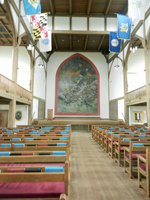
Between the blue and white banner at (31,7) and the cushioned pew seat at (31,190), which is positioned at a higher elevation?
the blue and white banner at (31,7)

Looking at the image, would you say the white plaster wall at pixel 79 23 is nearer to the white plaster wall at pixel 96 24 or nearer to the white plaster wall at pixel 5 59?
the white plaster wall at pixel 96 24

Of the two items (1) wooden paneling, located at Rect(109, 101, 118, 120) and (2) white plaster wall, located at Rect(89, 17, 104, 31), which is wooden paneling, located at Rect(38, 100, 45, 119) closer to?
(1) wooden paneling, located at Rect(109, 101, 118, 120)

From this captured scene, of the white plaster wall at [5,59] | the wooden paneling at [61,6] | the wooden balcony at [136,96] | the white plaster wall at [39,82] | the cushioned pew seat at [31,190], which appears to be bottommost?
the cushioned pew seat at [31,190]

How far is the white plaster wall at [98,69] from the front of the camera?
17411 mm

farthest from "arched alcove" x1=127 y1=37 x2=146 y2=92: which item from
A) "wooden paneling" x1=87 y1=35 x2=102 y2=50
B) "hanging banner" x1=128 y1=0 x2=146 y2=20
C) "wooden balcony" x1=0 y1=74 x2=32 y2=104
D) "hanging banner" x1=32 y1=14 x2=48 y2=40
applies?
"wooden balcony" x1=0 y1=74 x2=32 y2=104

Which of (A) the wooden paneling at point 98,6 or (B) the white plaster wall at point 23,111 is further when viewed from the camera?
(B) the white plaster wall at point 23,111

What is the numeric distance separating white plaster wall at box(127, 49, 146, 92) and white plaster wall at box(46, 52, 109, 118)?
12.0 feet

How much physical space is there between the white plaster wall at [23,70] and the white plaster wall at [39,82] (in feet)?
2.51

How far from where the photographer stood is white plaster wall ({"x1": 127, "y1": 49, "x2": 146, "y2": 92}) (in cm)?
1414

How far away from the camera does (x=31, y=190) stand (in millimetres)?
1704

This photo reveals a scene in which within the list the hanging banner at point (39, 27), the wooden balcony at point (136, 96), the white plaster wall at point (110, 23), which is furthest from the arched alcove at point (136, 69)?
the hanging banner at point (39, 27)

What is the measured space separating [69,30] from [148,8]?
6179mm

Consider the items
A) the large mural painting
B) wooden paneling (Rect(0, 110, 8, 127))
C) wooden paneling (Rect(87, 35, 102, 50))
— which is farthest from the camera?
the large mural painting

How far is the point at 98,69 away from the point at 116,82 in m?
3.47
